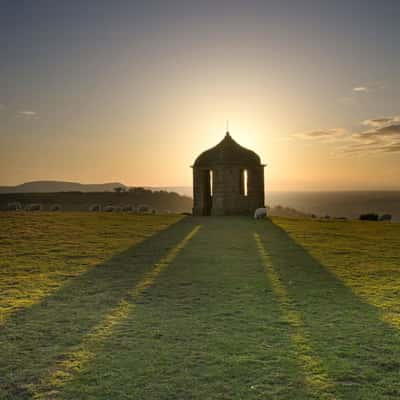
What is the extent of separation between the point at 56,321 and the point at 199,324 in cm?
211

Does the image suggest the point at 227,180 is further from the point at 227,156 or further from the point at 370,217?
the point at 370,217

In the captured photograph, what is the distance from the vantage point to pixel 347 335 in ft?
17.4

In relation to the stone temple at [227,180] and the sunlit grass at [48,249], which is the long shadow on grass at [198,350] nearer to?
the sunlit grass at [48,249]

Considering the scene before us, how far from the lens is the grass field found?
4.00 metres

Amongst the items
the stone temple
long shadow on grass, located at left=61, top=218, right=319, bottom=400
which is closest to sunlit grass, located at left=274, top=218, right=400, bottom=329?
long shadow on grass, located at left=61, top=218, right=319, bottom=400

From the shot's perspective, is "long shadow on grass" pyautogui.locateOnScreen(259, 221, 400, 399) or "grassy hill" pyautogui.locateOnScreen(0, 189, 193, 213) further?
"grassy hill" pyautogui.locateOnScreen(0, 189, 193, 213)

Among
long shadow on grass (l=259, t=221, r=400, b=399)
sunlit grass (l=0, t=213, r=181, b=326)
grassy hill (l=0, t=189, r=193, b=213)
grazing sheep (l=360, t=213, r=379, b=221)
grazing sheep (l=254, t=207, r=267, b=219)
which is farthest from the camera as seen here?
grassy hill (l=0, t=189, r=193, b=213)

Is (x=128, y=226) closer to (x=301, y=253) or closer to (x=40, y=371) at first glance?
(x=301, y=253)

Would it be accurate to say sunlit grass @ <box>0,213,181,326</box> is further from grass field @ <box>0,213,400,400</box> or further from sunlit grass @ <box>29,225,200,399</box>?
sunlit grass @ <box>29,225,200,399</box>

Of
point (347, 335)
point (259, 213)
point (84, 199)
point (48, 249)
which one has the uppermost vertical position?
point (84, 199)

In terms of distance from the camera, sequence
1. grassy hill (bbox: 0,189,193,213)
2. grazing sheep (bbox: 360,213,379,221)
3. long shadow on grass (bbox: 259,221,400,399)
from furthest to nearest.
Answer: grassy hill (bbox: 0,189,193,213), grazing sheep (bbox: 360,213,379,221), long shadow on grass (bbox: 259,221,400,399)

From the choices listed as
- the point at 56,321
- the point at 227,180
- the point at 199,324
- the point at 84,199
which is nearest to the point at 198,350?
the point at 199,324

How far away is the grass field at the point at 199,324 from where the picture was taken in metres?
4.00

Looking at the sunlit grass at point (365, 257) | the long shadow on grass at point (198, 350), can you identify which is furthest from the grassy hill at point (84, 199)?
the long shadow on grass at point (198, 350)
